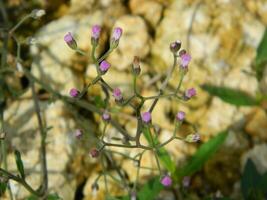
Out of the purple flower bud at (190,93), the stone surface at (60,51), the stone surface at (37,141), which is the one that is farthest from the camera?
the stone surface at (60,51)

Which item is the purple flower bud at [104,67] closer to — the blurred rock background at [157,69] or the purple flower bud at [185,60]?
the purple flower bud at [185,60]

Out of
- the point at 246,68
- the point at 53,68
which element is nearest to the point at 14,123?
the point at 53,68

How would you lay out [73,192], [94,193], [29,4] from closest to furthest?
1. [94,193]
2. [73,192]
3. [29,4]

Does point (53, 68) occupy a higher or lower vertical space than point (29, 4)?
lower

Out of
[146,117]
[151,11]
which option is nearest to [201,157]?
[146,117]

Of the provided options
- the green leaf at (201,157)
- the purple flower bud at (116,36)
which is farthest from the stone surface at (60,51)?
the purple flower bud at (116,36)

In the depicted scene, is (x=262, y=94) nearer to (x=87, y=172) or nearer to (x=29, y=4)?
(x=87, y=172)
